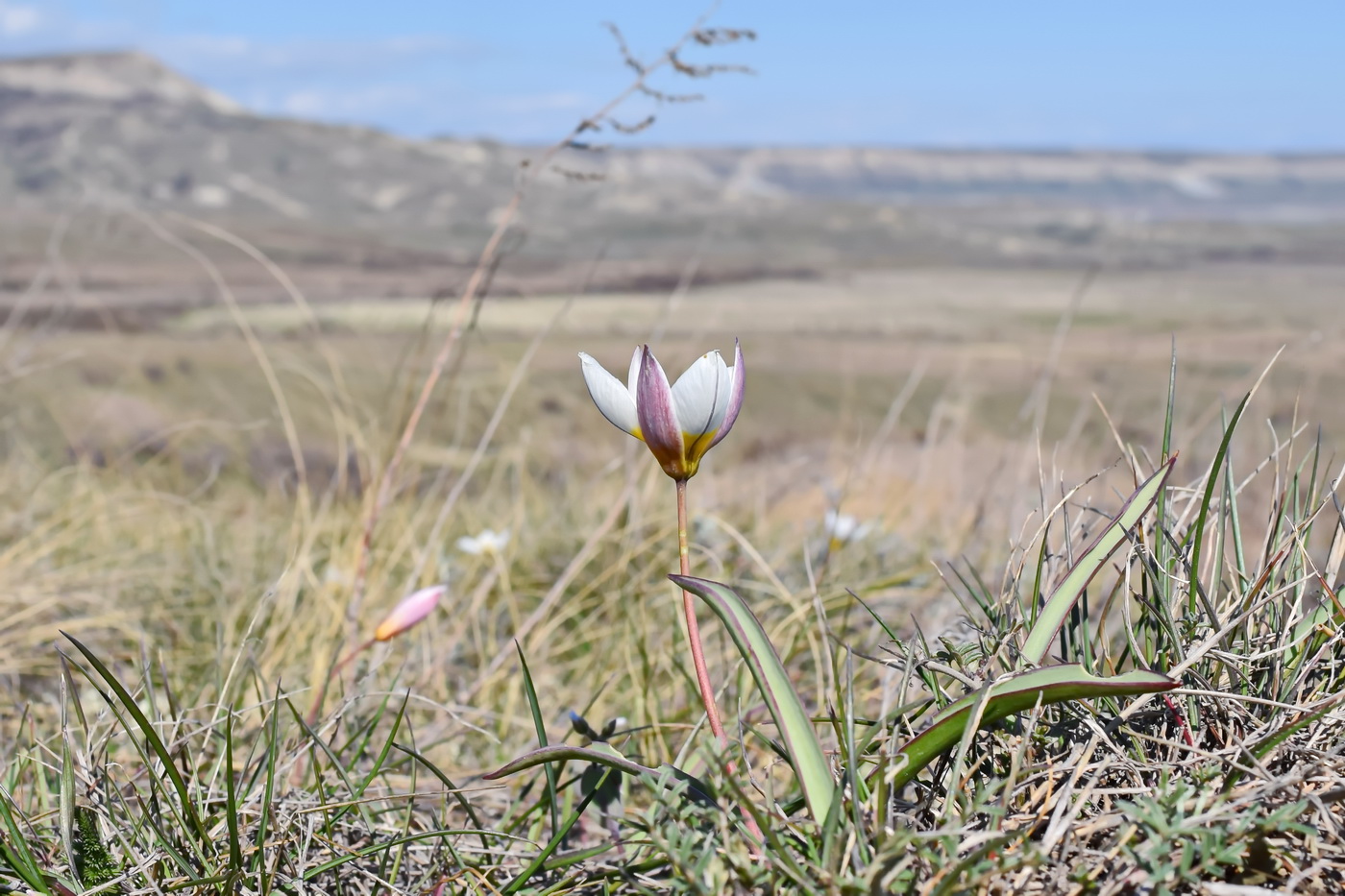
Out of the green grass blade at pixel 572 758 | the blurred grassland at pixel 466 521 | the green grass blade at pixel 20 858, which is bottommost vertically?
the blurred grassland at pixel 466 521

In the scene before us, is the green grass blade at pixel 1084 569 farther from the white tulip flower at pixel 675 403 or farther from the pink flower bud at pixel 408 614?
the pink flower bud at pixel 408 614

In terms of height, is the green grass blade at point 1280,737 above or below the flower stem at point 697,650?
below

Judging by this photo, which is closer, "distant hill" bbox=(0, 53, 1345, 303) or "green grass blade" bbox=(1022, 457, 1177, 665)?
"green grass blade" bbox=(1022, 457, 1177, 665)

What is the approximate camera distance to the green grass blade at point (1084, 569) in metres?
0.96

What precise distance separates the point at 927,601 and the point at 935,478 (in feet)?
8.09

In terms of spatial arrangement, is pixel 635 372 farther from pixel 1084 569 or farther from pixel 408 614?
pixel 408 614

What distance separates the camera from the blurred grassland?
2062mm

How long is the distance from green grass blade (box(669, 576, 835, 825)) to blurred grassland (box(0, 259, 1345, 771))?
0.87ft

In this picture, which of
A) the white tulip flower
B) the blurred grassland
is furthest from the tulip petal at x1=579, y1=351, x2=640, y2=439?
the blurred grassland

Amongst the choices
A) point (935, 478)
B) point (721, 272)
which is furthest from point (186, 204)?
point (935, 478)

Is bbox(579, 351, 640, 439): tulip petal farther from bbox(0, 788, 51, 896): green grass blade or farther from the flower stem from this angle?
bbox(0, 788, 51, 896): green grass blade

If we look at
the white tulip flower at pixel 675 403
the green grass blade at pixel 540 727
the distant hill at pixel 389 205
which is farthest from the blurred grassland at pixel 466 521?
the distant hill at pixel 389 205

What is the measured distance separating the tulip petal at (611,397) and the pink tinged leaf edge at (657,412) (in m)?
0.01

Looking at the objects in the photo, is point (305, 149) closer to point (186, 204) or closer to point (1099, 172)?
point (186, 204)
